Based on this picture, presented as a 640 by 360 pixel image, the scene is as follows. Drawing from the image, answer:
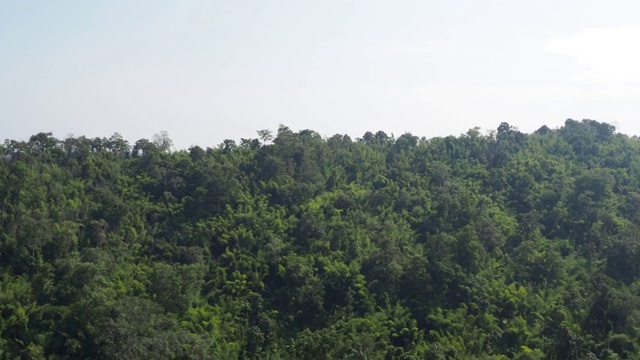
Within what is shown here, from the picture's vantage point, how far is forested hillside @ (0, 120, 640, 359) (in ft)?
96.7

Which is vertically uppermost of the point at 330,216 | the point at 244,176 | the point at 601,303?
the point at 244,176

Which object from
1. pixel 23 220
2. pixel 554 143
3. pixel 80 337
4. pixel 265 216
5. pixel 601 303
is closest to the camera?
pixel 80 337

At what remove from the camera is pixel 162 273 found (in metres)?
32.5

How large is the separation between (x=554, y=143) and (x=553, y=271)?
22893mm

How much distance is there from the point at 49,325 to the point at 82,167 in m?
15.9

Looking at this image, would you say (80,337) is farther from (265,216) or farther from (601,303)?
(601,303)

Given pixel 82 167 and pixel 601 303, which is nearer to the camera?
pixel 601 303

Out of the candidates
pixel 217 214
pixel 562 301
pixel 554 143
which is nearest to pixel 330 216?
pixel 217 214

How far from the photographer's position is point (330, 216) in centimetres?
4144

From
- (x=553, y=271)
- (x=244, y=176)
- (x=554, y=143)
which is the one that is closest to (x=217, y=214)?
(x=244, y=176)

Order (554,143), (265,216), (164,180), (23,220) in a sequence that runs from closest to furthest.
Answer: (23,220), (265,216), (164,180), (554,143)

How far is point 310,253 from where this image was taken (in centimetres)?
3775

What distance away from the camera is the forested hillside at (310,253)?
29469 millimetres

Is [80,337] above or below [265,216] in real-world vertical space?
below
